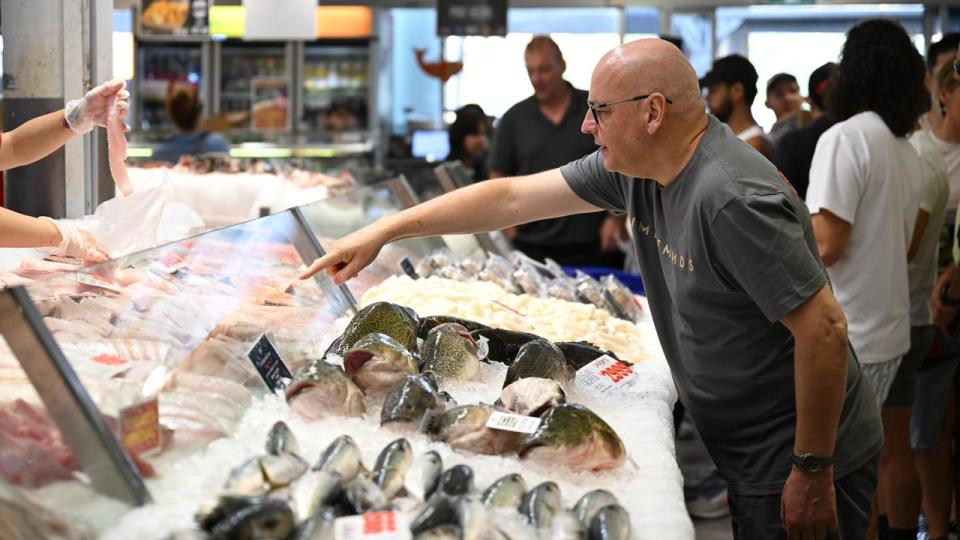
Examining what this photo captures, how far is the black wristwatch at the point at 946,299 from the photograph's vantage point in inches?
174

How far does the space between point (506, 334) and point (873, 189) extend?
A: 163 centimetres

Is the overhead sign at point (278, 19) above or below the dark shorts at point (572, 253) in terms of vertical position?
above

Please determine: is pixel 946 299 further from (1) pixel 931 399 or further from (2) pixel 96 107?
(2) pixel 96 107

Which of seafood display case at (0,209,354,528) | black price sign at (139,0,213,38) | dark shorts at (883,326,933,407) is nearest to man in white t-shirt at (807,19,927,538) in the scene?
dark shorts at (883,326,933,407)

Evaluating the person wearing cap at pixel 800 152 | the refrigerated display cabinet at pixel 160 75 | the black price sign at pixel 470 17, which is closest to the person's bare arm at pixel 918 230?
the person wearing cap at pixel 800 152

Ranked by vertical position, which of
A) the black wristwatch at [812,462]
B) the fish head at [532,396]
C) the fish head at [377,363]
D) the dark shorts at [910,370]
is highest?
the fish head at [377,363]

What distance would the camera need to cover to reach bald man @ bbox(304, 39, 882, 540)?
2.21 meters

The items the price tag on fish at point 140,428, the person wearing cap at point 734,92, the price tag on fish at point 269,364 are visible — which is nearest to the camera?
the price tag on fish at point 140,428

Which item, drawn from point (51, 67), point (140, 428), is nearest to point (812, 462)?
point (140, 428)

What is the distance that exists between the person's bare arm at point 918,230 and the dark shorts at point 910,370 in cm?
30

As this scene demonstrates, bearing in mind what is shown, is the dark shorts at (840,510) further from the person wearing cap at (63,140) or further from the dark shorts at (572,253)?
the dark shorts at (572,253)

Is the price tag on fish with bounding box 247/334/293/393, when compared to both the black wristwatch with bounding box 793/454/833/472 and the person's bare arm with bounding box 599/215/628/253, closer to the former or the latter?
the black wristwatch with bounding box 793/454/833/472

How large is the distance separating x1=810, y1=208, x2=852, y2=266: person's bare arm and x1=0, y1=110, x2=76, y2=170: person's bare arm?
8.28 ft

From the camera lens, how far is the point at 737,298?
2.37 meters
